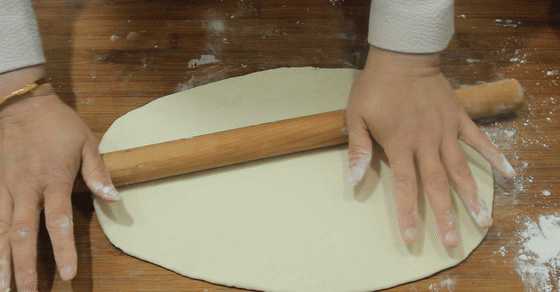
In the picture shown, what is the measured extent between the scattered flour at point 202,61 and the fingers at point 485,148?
571 mm

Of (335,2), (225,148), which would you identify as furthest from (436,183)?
(335,2)

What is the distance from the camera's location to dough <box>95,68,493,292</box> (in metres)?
0.94

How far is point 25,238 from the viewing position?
875 millimetres

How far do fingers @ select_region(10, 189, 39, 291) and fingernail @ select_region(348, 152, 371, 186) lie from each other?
53cm

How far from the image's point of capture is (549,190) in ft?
3.55

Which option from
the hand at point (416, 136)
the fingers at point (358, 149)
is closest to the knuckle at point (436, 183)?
the hand at point (416, 136)

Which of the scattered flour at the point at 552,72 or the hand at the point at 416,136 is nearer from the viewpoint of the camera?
the hand at the point at 416,136

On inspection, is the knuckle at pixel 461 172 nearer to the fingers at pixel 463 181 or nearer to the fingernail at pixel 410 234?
the fingers at pixel 463 181

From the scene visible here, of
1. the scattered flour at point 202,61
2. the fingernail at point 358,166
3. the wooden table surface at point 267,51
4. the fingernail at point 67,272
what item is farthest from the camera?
the scattered flour at point 202,61

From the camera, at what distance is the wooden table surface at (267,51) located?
1.11 m

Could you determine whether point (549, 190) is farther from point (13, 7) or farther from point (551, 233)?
point (13, 7)

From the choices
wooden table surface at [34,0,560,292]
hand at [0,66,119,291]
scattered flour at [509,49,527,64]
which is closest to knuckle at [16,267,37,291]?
hand at [0,66,119,291]

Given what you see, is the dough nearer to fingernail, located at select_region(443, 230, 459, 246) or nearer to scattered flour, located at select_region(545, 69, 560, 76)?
fingernail, located at select_region(443, 230, 459, 246)

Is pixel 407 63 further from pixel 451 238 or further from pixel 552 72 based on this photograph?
pixel 552 72
